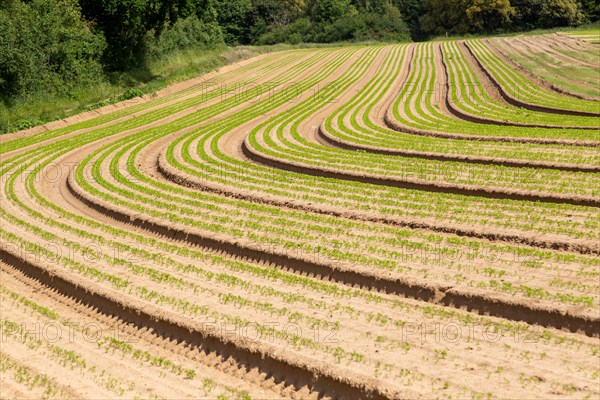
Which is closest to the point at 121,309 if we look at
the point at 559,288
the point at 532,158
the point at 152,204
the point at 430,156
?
the point at 152,204

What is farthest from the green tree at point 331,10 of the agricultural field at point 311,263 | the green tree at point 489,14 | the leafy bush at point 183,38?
the agricultural field at point 311,263

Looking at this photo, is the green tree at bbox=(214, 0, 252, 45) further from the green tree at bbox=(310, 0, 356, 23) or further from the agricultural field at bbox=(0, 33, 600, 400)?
the agricultural field at bbox=(0, 33, 600, 400)

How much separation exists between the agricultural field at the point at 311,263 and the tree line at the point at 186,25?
47.4 feet

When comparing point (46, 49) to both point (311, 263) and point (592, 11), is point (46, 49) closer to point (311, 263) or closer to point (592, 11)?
point (311, 263)

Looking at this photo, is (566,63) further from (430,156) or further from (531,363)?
(531,363)

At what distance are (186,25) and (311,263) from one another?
6373cm

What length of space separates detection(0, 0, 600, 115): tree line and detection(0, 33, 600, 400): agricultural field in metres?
14.4

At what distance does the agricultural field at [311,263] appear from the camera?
10.3 meters

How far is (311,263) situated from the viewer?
1434 centimetres

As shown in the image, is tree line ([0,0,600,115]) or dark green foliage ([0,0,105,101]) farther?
tree line ([0,0,600,115])

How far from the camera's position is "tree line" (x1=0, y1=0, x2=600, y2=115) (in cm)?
4147

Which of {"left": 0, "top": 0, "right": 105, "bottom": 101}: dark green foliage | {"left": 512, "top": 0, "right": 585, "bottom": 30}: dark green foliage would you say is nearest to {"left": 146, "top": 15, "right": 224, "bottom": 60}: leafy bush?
{"left": 0, "top": 0, "right": 105, "bottom": 101}: dark green foliage

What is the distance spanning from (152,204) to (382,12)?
360 feet

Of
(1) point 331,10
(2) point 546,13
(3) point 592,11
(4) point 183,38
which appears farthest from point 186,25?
(3) point 592,11
